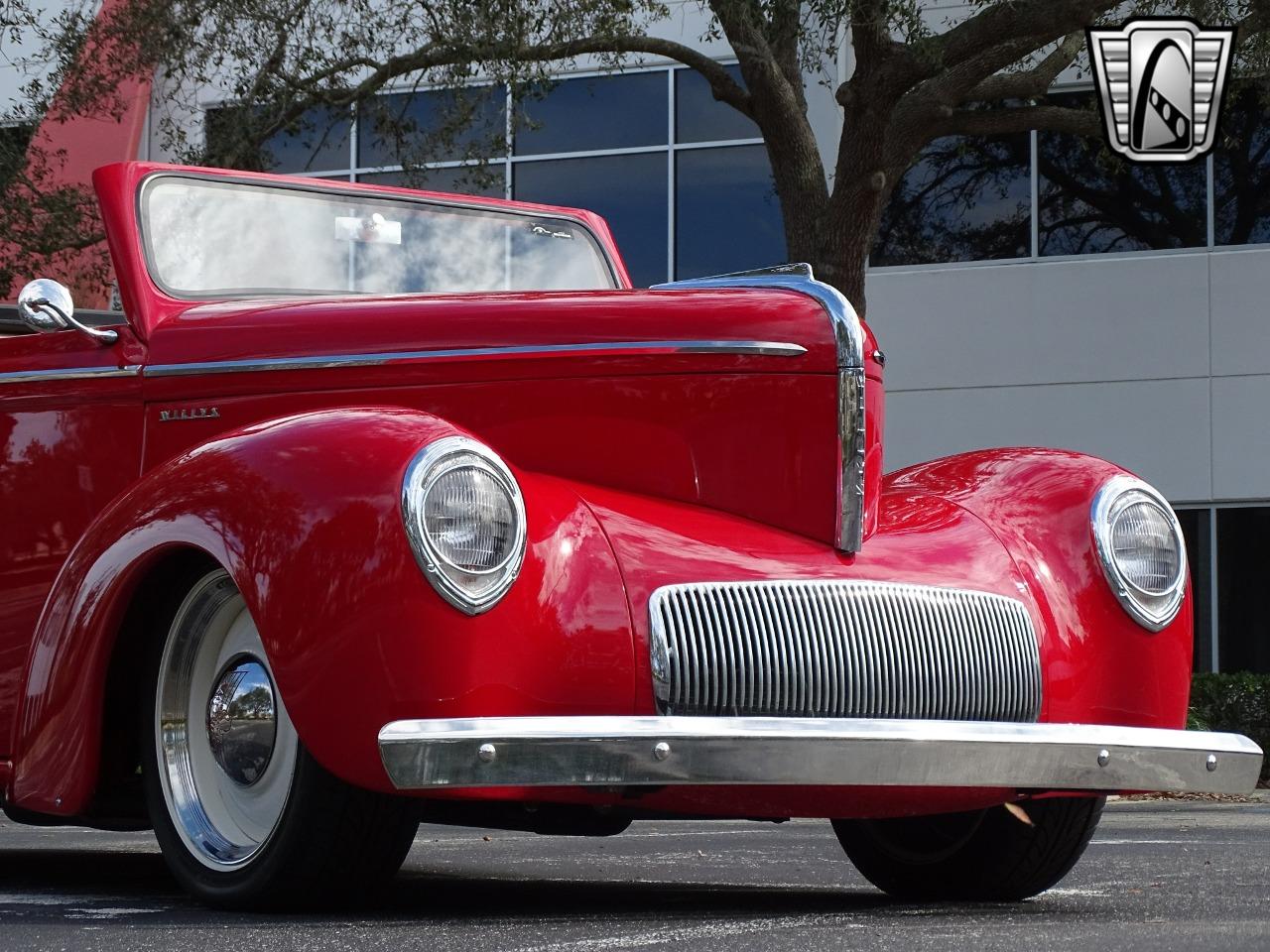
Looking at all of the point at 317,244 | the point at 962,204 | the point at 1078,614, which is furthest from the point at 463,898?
the point at 962,204

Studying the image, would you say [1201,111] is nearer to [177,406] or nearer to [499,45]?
[499,45]

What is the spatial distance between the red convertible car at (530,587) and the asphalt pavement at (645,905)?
21 centimetres

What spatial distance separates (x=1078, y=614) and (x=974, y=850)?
2.38 ft

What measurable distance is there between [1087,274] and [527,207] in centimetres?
1153

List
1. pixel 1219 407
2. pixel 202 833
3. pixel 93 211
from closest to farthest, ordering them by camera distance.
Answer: pixel 202 833, pixel 93 211, pixel 1219 407

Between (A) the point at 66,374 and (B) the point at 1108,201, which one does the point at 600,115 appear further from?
(A) the point at 66,374

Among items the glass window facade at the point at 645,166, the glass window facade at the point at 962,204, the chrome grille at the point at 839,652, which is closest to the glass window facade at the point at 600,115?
the glass window facade at the point at 645,166

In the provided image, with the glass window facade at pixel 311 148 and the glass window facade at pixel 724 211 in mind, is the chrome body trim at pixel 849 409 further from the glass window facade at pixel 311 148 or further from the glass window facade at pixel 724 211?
the glass window facade at pixel 724 211

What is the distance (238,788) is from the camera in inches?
163

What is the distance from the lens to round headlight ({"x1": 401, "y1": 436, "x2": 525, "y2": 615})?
375cm

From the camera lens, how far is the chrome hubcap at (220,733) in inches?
160

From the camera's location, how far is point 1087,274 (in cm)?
1698

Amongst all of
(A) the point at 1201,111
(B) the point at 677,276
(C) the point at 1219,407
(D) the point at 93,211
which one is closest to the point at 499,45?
(D) the point at 93,211

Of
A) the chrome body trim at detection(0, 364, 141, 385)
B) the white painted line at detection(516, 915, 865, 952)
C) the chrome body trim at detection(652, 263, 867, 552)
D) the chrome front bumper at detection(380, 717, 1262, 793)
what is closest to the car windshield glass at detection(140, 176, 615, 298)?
the chrome body trim at detection(0, 364, 141, 385)
